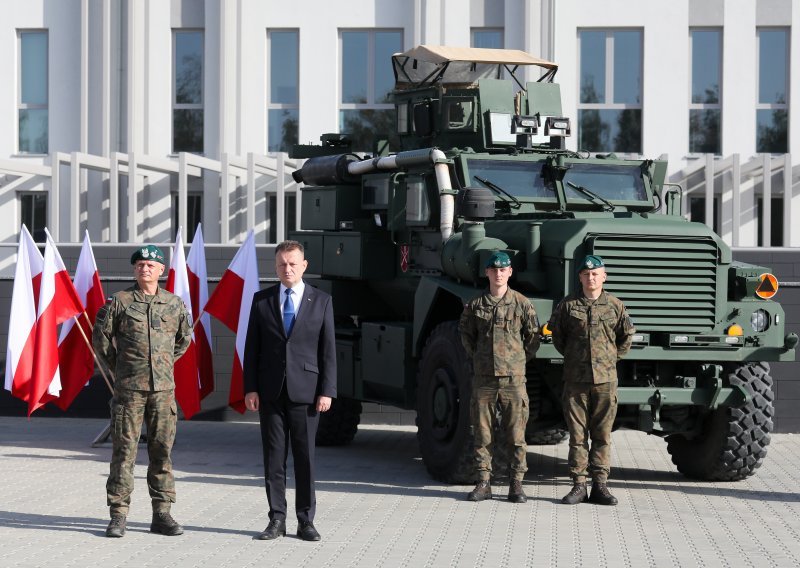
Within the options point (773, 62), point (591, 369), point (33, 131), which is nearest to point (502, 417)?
point (591, 369)

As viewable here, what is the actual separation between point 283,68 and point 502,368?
42.1 feet

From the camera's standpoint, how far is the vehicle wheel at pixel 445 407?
11297 millimetres

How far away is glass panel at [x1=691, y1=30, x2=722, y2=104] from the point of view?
2223cm

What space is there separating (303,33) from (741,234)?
713cm

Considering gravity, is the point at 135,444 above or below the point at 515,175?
below

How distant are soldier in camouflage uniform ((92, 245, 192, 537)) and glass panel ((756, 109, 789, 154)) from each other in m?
14.7

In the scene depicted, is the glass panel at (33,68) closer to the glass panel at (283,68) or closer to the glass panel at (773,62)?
the glass panel at (283,68)

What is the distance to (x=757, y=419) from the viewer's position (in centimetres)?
1164

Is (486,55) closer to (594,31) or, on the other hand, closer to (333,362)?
(333,362)

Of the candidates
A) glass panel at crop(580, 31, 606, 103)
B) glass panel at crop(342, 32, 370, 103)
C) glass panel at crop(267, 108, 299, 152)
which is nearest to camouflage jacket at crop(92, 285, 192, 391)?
glass panel at crop(267, 108, 299, 152)

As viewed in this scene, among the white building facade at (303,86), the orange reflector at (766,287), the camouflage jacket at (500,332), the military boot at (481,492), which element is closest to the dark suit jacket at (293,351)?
the camouflage jacket at (500,332)

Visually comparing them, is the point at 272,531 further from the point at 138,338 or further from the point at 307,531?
A: the point at 138,338

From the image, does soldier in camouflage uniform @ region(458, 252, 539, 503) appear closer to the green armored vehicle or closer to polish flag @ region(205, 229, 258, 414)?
the green armored vehicle

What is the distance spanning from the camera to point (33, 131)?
74.9ft
